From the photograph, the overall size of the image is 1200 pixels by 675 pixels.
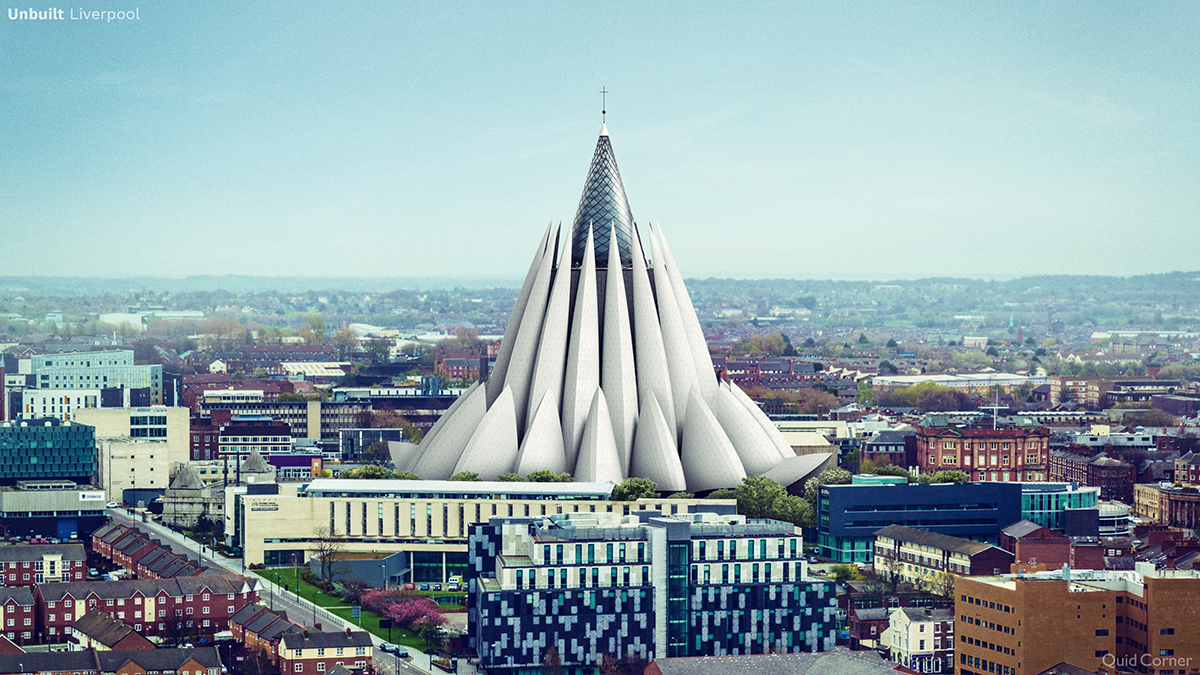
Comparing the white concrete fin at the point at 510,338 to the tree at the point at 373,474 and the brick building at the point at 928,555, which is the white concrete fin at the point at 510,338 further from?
the brick building at the point at 928,555

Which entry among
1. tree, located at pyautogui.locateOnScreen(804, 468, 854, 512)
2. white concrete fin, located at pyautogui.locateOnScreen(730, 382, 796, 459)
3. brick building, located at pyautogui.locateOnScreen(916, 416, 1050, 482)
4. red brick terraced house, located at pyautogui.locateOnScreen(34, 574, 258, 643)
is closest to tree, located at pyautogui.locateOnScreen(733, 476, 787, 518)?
tree, located at pyautogui.locateOnScreen(804, 468, 854, 512)

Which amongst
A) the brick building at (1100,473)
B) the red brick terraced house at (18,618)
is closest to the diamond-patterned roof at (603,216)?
the brick building at (1100,473)

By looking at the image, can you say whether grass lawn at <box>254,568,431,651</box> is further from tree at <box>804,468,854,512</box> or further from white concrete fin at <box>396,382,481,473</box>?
tree at <box>804,468,854,512</box>

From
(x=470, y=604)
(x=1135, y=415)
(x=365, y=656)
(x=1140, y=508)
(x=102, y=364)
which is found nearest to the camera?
(x=365, y=656)

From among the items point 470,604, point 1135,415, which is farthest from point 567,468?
point 1135,415

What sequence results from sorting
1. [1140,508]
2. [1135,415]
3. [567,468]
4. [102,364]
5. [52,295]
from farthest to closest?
1. [52,295]
2. [102,364]
3. [1135,415]
4. [1140,508]
5. [567,468]

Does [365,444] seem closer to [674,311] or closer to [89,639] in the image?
[674,311]
